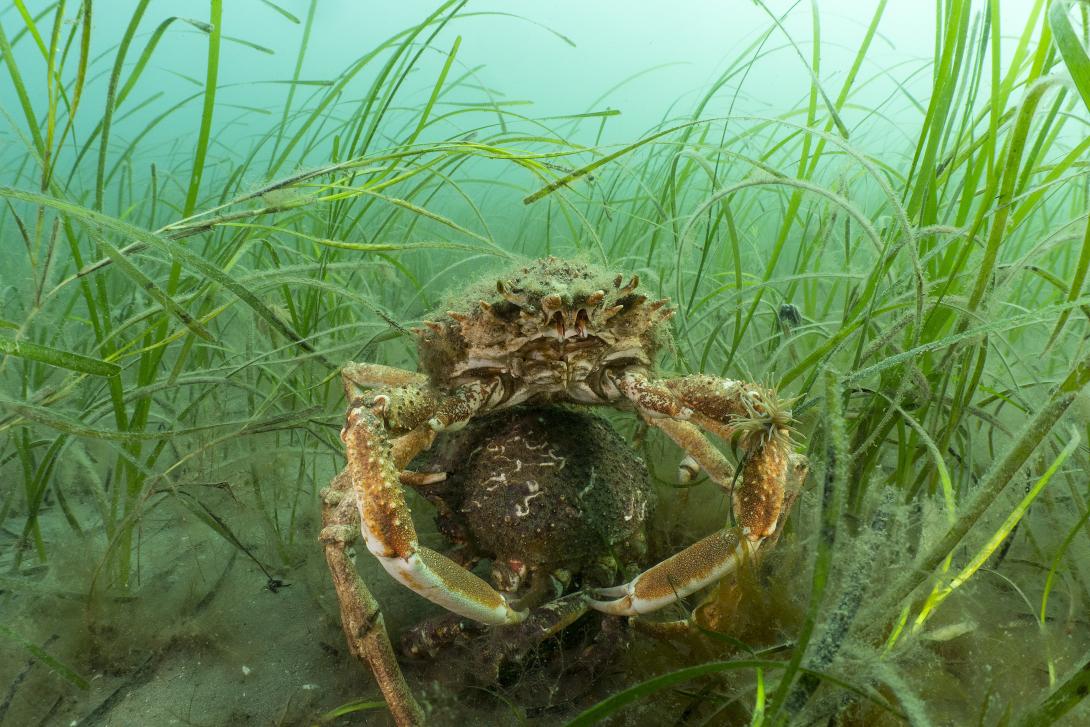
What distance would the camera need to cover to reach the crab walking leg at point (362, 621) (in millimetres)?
1983

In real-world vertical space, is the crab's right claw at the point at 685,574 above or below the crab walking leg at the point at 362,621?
above

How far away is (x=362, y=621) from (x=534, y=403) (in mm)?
1059

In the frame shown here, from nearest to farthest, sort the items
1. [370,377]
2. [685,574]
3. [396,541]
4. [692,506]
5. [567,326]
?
[396,541] < [685,574] < [567,326] < [370,377] < [692,506]

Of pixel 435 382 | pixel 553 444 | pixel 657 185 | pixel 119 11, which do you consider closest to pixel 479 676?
pixel 553 444

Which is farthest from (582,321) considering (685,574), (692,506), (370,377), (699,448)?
(692,506)

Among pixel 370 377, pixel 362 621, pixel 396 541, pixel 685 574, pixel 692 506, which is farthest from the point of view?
pixel 692 506

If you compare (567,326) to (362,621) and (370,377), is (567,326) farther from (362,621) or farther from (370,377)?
(362,621)

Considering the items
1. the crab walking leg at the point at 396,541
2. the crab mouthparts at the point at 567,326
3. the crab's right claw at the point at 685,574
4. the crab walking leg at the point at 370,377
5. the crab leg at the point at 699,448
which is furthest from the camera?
the crab walking leg at the point at 370,377

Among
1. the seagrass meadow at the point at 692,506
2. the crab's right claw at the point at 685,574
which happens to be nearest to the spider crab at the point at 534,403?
the crab's right claw at the point at 685,574

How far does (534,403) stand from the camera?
8.36 ft

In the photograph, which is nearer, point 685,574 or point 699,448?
point 685,574

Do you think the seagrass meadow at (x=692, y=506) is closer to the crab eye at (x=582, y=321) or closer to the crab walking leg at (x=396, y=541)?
the crab walking leg at (x=396, y=541)

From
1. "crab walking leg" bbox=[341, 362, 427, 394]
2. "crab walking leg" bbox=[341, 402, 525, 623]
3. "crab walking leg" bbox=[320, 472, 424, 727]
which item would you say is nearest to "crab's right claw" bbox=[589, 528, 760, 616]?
"crab walking leg" bbox=[341, 402, 525, 623]

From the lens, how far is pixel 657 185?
507cm
